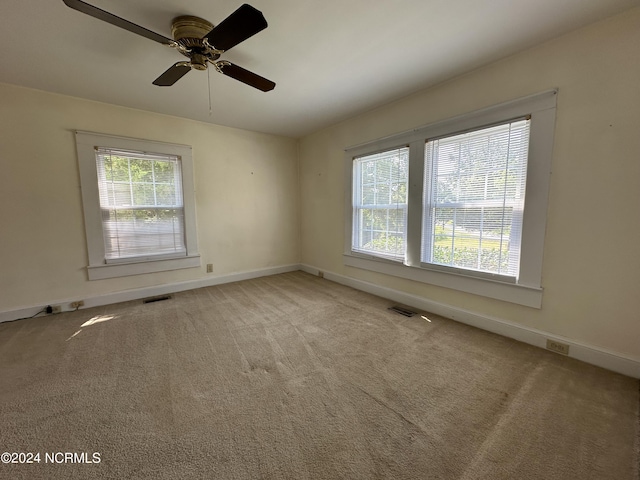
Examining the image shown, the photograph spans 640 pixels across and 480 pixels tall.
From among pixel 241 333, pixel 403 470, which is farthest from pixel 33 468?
pixel 403 470

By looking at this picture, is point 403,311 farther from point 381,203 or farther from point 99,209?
point 99,209

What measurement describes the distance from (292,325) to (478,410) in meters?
1.70

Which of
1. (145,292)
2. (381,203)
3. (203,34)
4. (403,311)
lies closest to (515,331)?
(403,311)

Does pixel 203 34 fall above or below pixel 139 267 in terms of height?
above

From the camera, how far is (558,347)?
210cm

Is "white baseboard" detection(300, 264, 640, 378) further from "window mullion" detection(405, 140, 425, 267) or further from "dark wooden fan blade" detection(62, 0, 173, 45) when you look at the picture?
"dark wooden fan blade" detection(62, 0, 173, 45)

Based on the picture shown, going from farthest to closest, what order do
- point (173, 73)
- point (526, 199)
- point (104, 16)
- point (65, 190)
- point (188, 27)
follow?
1. point (65, 190)
2. point (526, 199)
3. point (173, 73)
4. point (188, 27)
5. point (104, 16)

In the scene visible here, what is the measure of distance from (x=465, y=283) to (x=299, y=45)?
8.91 feet

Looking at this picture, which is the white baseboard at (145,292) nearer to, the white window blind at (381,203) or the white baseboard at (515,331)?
the white window blind at (381,203)

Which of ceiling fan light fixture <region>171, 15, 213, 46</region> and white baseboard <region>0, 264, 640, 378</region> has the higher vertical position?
ceiling fan light fixture <region>171, 15, 213, 46</region>

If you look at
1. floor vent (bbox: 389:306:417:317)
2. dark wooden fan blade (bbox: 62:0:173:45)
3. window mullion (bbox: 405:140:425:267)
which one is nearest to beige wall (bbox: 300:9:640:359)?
window mullion (bbox: 405:140:425:267)

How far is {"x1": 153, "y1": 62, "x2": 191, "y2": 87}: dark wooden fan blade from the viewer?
192 centimetres

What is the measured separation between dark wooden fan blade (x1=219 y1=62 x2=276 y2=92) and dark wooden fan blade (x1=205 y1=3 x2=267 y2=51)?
22 centimetres

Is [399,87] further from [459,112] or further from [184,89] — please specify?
[184,89]
